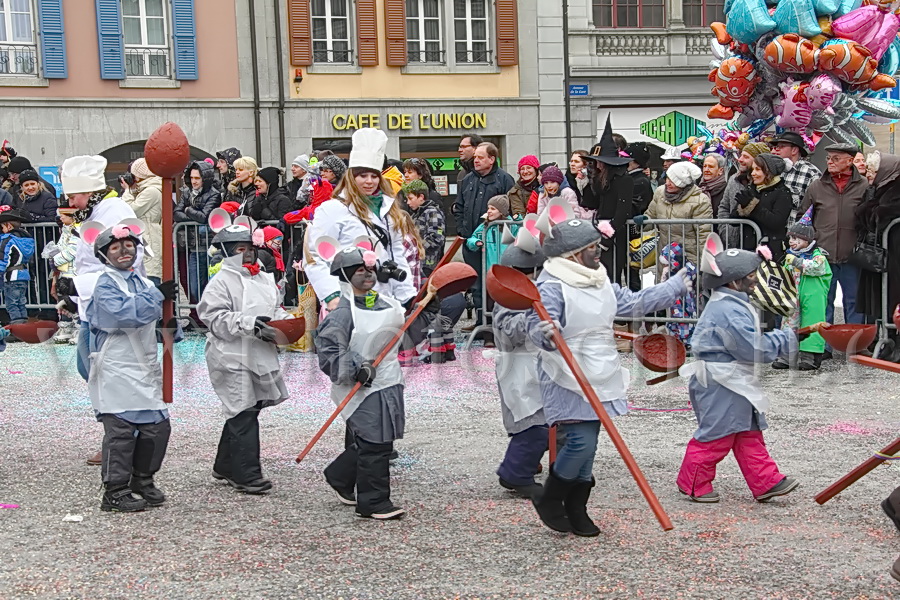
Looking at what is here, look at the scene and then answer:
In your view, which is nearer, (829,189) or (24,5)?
(829,189)

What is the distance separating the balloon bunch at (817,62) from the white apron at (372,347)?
903 centimetres

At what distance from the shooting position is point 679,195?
10.6 metres

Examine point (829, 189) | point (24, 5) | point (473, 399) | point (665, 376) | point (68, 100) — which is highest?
point (24, 5)

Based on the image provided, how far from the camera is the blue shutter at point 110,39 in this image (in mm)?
22844

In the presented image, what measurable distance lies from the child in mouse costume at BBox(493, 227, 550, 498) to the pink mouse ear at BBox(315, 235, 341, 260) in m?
0.86

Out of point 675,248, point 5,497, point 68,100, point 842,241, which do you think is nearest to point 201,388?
point 5,497

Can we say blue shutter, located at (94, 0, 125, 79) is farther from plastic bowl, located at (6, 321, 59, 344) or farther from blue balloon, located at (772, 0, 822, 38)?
plastic bowl, located at (6, 321, 59, 344)

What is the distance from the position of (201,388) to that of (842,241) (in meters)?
5.35

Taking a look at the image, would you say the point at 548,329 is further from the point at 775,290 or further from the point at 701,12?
the point at 701,12

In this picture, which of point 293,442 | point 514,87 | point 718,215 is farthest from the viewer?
point 514,87

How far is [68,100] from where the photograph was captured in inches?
894

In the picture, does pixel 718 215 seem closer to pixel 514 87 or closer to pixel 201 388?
pixel 201 388

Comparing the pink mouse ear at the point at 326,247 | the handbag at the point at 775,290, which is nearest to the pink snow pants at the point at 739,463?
the pink mouse ear at the point at 326,247

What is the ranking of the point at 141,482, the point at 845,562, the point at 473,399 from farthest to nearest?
1. the point at 473,399
2. the point at 141,482
3. the point at 845,562
